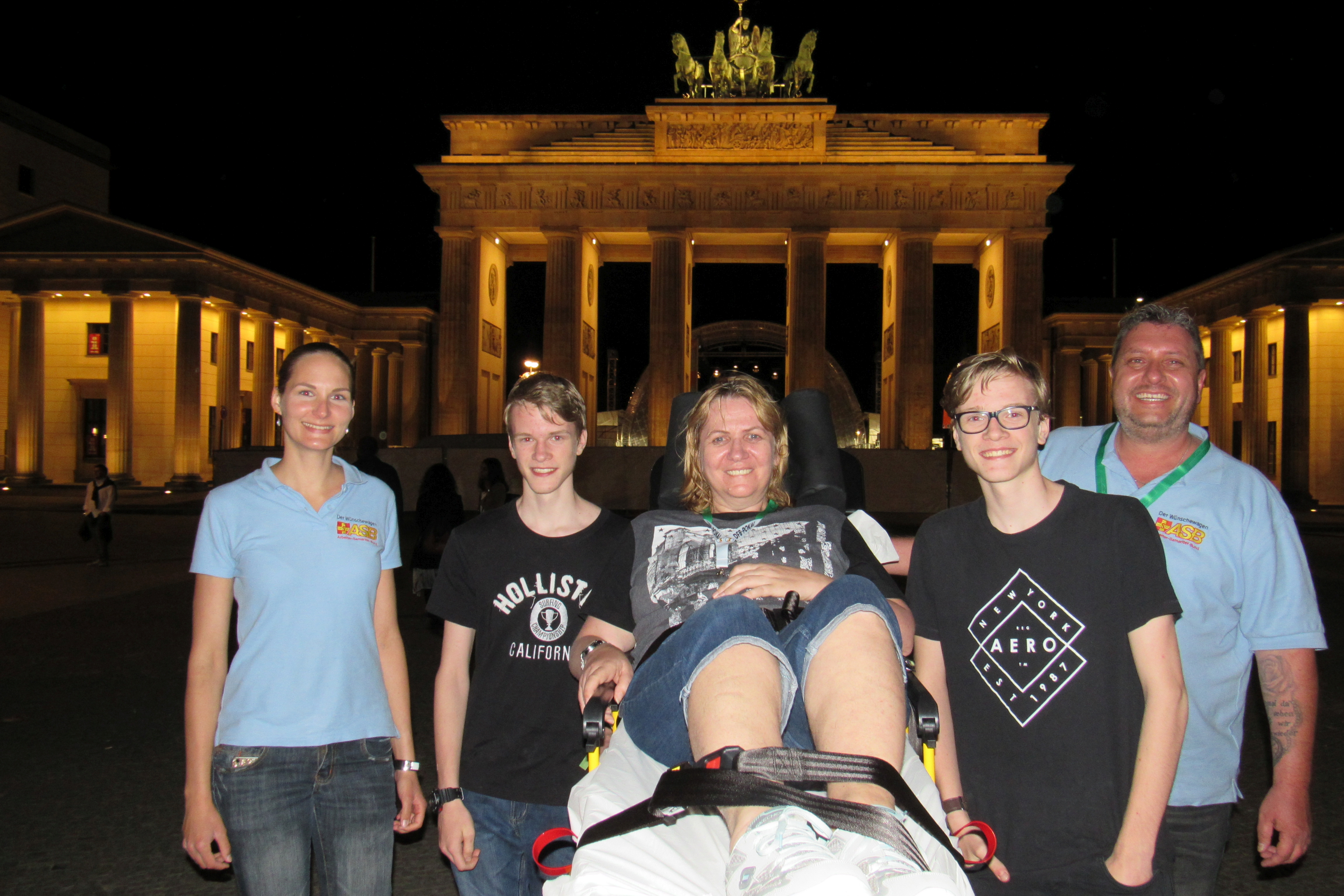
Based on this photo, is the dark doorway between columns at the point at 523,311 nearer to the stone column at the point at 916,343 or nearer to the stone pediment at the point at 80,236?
the stone pediment at the point at 80,236

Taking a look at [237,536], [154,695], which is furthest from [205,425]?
[237,536]

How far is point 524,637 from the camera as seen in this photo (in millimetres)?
3074

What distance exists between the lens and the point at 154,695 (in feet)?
23.8

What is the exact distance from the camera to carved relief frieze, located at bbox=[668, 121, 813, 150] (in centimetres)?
3784

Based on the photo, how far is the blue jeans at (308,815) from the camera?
2.67 metres

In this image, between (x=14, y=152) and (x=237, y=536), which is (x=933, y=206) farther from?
(x=14, y=152)

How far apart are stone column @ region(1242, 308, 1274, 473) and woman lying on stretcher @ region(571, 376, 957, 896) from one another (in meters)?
39.8

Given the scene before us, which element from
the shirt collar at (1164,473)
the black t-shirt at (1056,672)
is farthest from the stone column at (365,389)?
the black t-shirt at (1056,672)

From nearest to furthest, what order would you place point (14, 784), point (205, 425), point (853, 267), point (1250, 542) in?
point (1250, 542) < point (14, 784) < point (205, 425) < point (853, 267)

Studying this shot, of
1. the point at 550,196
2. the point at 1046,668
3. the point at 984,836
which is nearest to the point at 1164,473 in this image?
the point at 1046,668

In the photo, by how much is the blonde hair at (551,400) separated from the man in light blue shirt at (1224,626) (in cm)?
175

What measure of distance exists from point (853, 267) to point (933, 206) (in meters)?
23.3

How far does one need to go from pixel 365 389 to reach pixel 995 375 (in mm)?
52634

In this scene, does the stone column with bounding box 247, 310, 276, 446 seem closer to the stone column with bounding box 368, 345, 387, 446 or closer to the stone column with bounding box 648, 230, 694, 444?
the stone column with bounding box 368, 345, 387, 446
